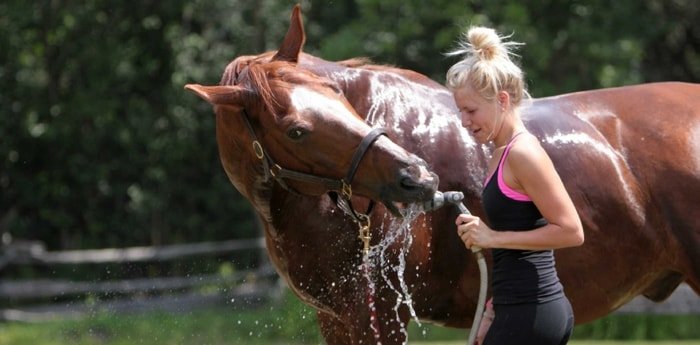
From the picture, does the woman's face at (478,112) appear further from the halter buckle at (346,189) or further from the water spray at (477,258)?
the halter buckle at (346,189)

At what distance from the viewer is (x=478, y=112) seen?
3.71 m

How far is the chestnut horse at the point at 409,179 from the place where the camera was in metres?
4.57

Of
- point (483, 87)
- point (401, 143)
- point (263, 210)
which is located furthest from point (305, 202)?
point (483, 87)

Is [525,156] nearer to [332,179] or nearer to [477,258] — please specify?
[477,258]

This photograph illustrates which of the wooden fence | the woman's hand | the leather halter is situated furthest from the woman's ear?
the wooden fence

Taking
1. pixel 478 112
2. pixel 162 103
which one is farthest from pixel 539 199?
pixel 162 103

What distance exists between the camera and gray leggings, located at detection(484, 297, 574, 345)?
3.64 m

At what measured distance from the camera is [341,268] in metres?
4.90

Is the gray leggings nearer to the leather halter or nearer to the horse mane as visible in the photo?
the leather halter

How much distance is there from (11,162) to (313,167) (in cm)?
1405

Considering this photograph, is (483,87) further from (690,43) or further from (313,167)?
(690,43)

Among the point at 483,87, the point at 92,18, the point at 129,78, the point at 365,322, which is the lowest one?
the point at 129,78

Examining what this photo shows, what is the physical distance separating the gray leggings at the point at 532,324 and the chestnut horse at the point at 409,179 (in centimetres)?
76

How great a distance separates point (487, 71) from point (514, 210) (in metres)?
0.48
